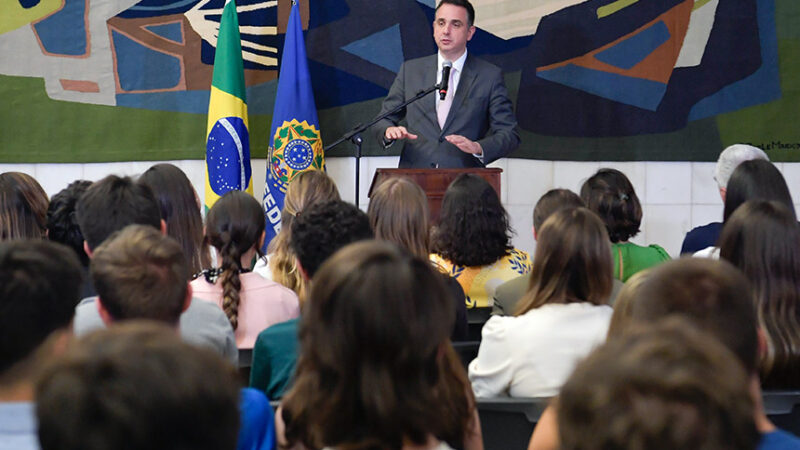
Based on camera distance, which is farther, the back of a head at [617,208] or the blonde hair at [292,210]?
the back of a head at [617,208]

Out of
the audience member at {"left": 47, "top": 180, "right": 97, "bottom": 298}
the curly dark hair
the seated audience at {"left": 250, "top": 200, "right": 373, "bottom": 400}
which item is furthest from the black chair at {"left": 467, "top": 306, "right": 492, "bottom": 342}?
the audience member at {"left": 47, "top": 180, "right": 97, "bottom": 298}

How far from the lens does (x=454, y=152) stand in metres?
4.66

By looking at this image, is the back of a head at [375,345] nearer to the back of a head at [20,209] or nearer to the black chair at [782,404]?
the black chair at [782,404]

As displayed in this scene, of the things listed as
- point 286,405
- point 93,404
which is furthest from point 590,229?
point 93,404

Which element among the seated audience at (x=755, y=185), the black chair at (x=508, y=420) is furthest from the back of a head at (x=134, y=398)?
the seated audience at (x=755, y=185)

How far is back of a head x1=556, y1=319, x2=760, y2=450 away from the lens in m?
0.73

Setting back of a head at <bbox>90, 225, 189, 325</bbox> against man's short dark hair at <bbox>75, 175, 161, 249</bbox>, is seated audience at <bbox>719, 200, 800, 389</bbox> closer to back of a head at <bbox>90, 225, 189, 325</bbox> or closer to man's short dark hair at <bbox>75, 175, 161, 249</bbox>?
back of a head at <bbox>90, 225, 189, 325</bbox>

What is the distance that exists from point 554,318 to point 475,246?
107cm

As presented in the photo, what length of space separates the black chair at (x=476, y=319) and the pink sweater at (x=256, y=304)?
0.64 m

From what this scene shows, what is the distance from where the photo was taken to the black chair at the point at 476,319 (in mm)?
2885

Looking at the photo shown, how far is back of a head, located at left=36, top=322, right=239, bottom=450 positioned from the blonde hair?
203cm

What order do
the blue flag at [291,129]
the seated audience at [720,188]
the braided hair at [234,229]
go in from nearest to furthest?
the braided hair at [234,229], the seated audience at [720,188], the blue flag at [291,129]

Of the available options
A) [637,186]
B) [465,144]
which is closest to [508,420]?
[465,144]

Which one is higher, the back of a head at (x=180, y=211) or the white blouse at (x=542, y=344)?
the back of a head at (x=180, y=211)
